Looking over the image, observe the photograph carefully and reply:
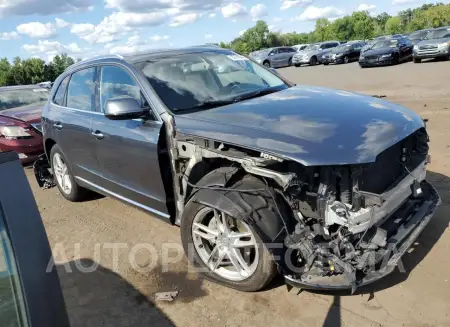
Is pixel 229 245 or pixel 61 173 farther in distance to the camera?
pixel 61 173

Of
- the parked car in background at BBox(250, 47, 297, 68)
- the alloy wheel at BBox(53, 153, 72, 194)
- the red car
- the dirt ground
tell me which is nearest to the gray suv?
the dirt ground

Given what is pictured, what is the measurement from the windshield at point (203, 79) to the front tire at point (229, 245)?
38.7 inches

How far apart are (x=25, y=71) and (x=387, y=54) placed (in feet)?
120

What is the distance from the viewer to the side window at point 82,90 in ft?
15.3

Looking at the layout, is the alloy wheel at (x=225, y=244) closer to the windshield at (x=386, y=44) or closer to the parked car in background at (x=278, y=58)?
the windshield at (x=386, y=44)

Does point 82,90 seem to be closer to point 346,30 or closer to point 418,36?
point 418,36

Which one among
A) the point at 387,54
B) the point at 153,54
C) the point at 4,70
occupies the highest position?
the point at 153,54

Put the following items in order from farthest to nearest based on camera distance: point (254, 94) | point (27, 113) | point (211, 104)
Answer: point (27, 113), point (254, 94), point (211, 104)

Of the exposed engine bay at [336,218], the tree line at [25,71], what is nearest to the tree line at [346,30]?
the tree line at [25,71]

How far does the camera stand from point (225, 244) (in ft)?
10.9

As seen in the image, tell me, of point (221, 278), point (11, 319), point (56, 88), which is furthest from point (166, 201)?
point (56, 88)

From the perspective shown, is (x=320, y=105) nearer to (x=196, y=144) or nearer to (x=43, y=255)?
(x=196, y=144)

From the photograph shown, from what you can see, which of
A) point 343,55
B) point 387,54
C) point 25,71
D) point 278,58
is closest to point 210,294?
point 387,54

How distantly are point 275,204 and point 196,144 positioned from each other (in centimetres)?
83
